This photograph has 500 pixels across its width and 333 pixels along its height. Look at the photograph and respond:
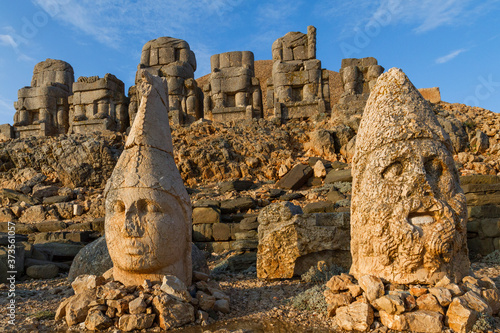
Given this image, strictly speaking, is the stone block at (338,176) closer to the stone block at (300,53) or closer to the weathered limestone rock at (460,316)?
the weathered limestone rock at (460,316)

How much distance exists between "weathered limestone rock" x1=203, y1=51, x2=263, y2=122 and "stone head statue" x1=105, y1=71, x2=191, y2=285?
42.4ft

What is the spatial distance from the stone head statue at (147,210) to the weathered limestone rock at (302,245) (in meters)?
1.67

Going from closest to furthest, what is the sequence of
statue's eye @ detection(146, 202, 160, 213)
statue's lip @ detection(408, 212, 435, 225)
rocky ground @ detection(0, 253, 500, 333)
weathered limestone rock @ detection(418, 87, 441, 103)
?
statue's lip @ detection(408, 212, 435, 225) → rocky ground @ detection(0, 253, 500, 333) → statue's eye @ detection(146, 202, 160, 213) → weathered limestone rock @ detection(418, 87, 441, 103)

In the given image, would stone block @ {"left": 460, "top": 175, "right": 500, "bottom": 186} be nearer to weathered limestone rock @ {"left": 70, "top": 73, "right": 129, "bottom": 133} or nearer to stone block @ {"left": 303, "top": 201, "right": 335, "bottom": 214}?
stone block @ {"left": 303, "top": 201, "right": 335, "bottom": 214}

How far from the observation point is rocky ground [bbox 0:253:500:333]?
3953 millimetres

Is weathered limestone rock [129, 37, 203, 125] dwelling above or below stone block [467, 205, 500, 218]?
above

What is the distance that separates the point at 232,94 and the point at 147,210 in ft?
48.1

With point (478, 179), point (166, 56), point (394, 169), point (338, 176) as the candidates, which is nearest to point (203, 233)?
point (338, 176)

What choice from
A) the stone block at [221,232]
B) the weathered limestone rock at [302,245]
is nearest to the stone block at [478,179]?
the weathered limestone rock at [302,245]

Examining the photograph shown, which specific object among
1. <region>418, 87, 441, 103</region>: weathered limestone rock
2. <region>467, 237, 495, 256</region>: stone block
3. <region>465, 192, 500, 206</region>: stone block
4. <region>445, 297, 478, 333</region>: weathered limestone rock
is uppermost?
<region>418, 87, 441, 103</region>: weathered limestone rock

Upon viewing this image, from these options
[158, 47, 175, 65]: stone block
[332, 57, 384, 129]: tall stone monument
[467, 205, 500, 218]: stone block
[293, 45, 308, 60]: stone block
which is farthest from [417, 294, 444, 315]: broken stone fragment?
[158, 47, 175, 65]: stone block

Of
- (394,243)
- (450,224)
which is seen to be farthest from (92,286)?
(450,224)

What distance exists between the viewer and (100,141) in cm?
1509

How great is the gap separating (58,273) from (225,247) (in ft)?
11.3
